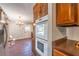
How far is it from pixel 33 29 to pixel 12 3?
0.36m

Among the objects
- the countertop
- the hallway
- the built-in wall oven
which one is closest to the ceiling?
the built-in wall oven

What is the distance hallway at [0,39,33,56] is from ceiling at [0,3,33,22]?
247 mm

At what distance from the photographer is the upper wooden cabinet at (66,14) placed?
1.75 m

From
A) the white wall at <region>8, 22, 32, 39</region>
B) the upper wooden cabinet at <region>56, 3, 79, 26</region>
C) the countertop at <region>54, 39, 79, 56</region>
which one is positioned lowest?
the countertop at <region>54, 39, 79, 56</region>

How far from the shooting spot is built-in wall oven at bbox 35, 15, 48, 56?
1.71m

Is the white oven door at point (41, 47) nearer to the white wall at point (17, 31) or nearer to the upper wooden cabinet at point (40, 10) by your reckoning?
the white wall at point (17, 31)

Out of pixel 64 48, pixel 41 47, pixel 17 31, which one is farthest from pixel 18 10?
pixel 64 48

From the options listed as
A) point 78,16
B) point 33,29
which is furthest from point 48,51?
point 78,16

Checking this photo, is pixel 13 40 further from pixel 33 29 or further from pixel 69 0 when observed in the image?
pixel 69 0

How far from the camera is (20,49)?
170cm

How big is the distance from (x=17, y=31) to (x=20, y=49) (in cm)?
20

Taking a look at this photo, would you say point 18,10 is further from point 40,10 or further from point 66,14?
point 66,14

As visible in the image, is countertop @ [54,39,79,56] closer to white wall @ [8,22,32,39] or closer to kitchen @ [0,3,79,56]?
kitchen @ [0,3,79,56]

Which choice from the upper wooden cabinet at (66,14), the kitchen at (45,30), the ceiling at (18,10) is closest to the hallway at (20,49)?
the kitchen at (45,30)
